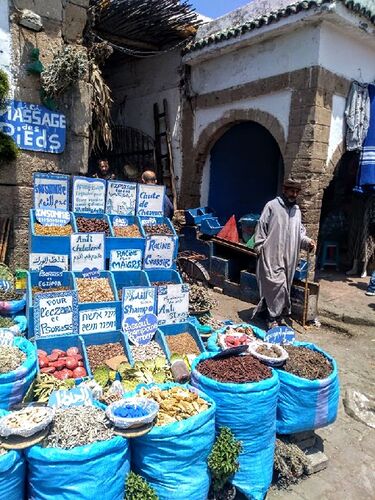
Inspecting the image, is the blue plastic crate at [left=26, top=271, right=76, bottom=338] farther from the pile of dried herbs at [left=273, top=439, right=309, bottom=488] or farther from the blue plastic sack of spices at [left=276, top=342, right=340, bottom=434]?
the pile of dried herbs at [left=273, top=439, right=309, bottom=488]

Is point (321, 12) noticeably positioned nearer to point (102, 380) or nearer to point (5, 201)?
point (5, 201)

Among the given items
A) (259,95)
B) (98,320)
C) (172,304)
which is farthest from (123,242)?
(259,95)

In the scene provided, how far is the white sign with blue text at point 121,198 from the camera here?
15.8ft

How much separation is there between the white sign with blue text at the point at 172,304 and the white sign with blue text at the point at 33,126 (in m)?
2.93

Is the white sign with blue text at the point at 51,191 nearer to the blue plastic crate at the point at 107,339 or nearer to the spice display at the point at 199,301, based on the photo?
the blue plastic crate at the point at 107,339

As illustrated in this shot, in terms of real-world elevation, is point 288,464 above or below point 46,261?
below

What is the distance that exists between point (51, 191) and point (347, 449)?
376 cm

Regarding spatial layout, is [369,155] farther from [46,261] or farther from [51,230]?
[46,261]

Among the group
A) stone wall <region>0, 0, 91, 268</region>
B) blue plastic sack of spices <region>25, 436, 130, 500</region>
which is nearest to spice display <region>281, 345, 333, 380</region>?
blue plastic sack of spices <region>25, 436, 130, 500</region>

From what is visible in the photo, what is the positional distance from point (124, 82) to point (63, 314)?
940 cm

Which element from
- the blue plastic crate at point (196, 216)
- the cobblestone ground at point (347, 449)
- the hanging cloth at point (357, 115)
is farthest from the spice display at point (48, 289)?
the hanging cloth at point (357, 115)

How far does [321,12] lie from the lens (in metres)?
6.57

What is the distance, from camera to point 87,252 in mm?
4270

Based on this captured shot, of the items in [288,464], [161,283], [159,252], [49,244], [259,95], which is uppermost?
[259,95]
